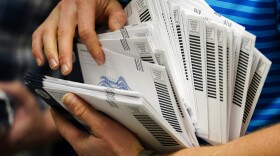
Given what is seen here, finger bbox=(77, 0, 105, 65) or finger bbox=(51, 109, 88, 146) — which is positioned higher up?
finger bbox=(77, 0, 105, 65)

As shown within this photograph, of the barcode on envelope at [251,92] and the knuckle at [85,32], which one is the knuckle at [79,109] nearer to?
the knuckle at [85,32]

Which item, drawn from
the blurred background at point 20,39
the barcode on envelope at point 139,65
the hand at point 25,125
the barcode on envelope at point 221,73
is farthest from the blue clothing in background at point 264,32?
the blurred background at point 20,39

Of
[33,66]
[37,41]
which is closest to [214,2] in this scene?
[37,41]

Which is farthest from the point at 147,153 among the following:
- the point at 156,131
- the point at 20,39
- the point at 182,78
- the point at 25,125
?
Answer: the point at 20,39

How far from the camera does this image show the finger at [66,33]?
1.11m

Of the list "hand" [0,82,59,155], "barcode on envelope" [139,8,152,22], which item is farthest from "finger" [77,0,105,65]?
"hand" [0,82,59,155]

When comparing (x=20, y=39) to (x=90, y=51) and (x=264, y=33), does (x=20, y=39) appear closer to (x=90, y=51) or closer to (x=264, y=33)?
(x=90, y=51)

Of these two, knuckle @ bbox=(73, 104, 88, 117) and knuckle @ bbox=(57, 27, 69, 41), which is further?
knuckle @ bbox=(57, 27, 69, 41)

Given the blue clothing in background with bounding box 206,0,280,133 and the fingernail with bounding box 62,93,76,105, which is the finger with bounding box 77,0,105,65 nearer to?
the fingernail with bounding box 62,93,76,105

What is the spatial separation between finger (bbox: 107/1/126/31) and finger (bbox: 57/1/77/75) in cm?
9

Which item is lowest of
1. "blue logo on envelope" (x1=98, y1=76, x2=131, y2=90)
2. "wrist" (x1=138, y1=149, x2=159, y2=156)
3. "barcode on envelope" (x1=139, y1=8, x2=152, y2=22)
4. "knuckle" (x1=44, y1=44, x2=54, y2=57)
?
"wrist" (x1=138, y1=149, x2=159, y2=156)

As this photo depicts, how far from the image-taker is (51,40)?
1167mm

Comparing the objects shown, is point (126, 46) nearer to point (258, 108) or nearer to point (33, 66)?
point (258, 108)

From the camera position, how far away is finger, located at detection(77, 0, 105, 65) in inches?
43.6
